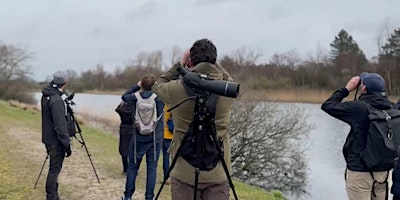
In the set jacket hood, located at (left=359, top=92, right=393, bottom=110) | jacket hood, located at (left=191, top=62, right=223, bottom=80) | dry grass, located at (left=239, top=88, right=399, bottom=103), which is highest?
jacket hood, located at (left=191, top=62, right=223, bottom=80)

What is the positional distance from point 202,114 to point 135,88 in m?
2.63

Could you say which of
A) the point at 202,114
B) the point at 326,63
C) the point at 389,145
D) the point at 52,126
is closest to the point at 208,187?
the point at 202,114

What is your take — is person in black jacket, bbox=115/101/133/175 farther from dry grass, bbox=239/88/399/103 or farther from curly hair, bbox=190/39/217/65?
dry grass, bbox=239/88/399/103

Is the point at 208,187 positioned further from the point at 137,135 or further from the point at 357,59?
the point at 357,59

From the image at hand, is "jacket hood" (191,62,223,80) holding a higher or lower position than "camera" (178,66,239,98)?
higher

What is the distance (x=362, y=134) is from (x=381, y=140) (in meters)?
0.17

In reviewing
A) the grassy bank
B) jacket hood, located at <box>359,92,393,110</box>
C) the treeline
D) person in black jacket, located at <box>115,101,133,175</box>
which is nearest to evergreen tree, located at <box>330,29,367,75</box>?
the treeline

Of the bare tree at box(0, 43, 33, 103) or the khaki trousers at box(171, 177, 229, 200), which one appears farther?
the bare tree at box(0, 43, 33, 103)

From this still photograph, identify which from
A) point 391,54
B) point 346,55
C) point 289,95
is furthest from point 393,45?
point 289,95

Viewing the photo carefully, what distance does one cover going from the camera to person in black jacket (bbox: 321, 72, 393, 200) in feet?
12.9

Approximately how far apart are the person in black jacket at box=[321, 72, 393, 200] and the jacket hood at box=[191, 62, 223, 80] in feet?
4.90

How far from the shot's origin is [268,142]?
14.7 metres

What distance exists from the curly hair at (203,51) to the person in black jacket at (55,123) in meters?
2.41

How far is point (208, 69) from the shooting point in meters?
3.08
